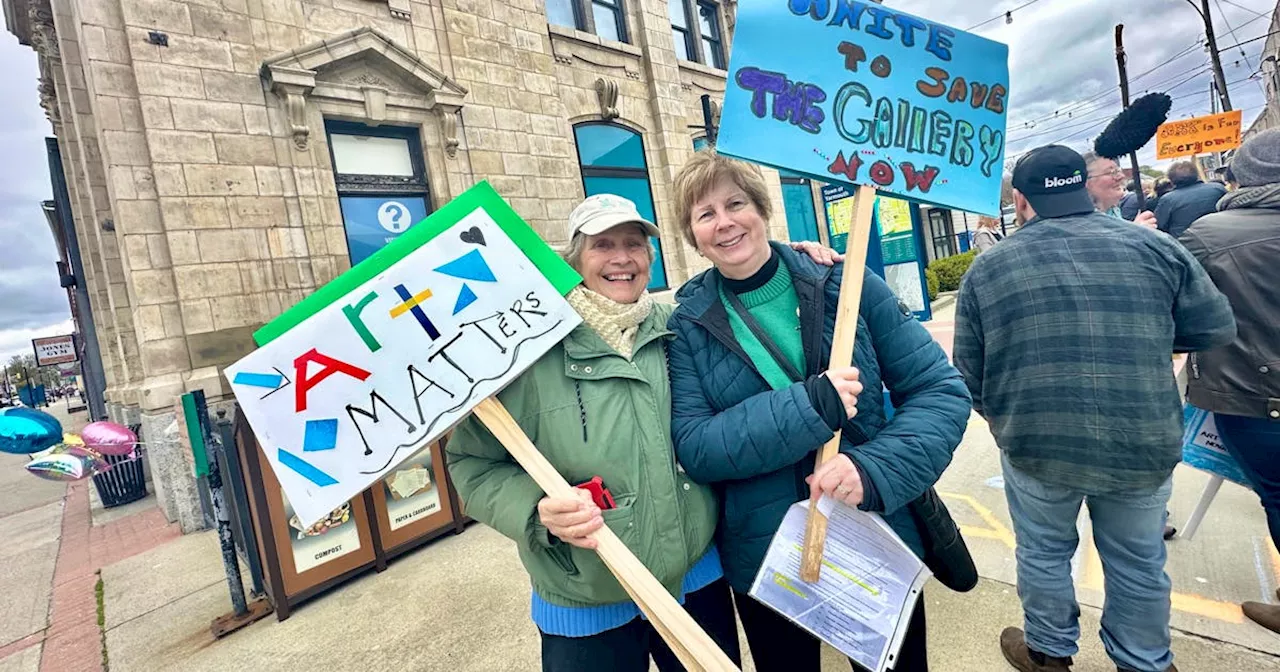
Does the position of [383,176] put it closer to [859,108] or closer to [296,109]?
[296,109]

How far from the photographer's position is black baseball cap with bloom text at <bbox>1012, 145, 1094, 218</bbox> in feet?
6.51

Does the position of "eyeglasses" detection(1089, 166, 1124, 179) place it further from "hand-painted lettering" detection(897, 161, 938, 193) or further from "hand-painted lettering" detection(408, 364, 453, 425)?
"hand-painted lettering" detection(408, 364, 453, 425)

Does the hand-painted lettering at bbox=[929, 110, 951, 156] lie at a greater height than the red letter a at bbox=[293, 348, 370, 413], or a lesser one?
greater

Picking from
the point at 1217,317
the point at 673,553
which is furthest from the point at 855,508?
the point at 1217,317

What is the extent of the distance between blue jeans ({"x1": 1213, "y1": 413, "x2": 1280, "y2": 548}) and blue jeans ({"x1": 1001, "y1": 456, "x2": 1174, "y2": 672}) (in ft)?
1.71

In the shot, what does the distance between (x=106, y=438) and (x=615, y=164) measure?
735cm

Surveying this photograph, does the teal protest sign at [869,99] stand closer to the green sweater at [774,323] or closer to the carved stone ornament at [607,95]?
the green sweater at [774,323]

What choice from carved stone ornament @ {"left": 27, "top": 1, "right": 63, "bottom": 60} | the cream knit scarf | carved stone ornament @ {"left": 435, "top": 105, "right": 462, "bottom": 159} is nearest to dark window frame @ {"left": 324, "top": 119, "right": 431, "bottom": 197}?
carved stone ornament @ {"left": 435, "top": 105, "right": 462, "bottom": 159}

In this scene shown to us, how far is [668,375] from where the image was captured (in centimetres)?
167

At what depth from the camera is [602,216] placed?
67.2 inches

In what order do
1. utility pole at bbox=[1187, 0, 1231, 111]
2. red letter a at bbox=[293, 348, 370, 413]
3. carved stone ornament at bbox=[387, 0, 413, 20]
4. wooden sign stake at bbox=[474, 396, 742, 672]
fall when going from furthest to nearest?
utility pole at bbox=[1187, 0, 1231, 111] < carved stone ornament at bbox=[387, 0, 413, 20] < red letter a at bbox=[293, 348, 370, 413] < wooden sign stake at bbox=[474, 396, 742, 672]

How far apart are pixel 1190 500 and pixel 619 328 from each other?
4.08 m

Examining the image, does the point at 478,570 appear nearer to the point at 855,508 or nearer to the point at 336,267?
the point at 855,508

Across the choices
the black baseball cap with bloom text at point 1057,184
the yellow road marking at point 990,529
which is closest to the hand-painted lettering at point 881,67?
the black baseball cap with bloom text at point 1057,184
